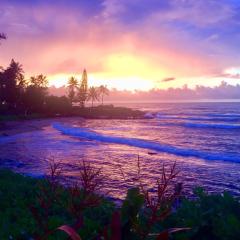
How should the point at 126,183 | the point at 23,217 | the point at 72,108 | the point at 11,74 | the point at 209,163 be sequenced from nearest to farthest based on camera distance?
1. the point at 23,217
2. the point at 126,183
3. the point at 209,163
4. the point at 11,74
5. the point at 72,108

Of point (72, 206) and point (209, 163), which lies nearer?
point (72, 206)

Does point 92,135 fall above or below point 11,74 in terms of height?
below

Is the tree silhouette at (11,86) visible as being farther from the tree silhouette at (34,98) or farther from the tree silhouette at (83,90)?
the tree silhouette at (83,90)

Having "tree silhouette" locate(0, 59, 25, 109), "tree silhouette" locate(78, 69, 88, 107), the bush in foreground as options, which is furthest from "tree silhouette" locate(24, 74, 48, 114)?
the bush in foreground

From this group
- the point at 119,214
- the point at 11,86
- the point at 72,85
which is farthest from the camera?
the point at 72,85

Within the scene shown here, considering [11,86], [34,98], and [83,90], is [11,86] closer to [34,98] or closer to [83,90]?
[34,98]

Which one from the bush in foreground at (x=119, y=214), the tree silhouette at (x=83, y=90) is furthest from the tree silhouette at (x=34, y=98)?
the bush in foreground at (x=119, y=214)

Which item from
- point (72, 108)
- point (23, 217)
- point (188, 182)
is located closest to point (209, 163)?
point (188, 182)

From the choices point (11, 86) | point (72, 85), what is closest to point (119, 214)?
point (11, 86)

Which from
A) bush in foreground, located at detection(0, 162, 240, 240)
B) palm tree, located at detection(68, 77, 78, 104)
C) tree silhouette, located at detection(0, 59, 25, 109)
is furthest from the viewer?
palm tree, located at detection(68, 77, 78, 104)

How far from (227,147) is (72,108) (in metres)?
62.1

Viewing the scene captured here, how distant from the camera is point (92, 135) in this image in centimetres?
3688

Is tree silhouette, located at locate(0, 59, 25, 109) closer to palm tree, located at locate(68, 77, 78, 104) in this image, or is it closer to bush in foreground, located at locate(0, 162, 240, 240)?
palm tree, located at locate(68, 77, 78, 104)

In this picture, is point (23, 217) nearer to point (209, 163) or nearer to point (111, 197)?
point (111, 197)
